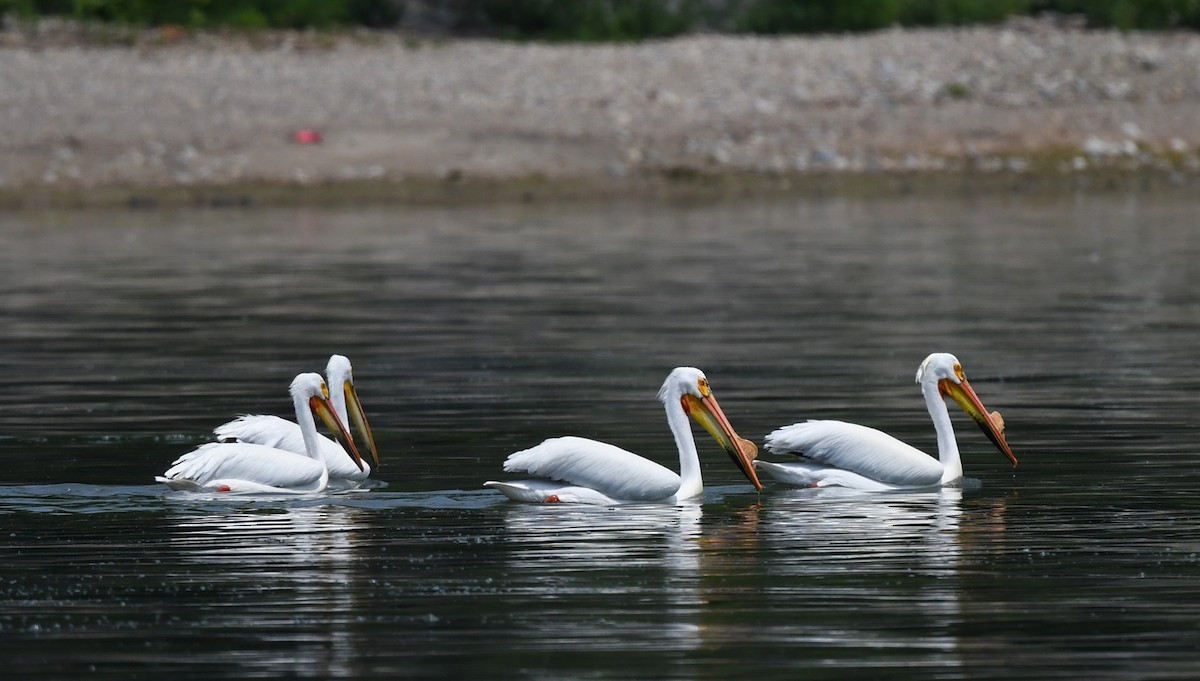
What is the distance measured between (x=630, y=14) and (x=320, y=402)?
28.4 metres

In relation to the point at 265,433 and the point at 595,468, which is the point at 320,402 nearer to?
the point at 265,433

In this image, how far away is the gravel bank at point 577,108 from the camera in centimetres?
2981

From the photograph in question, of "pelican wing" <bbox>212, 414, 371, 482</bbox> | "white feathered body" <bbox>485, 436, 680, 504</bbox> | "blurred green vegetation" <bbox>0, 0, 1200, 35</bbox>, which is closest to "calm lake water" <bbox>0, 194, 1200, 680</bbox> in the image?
"white feathered body" <bbox>485, 436, 680, 504</bbox>

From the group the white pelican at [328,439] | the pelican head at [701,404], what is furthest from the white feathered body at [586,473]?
the white pelican at [328,439]

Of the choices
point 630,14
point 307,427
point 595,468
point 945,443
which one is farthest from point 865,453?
point 630,14

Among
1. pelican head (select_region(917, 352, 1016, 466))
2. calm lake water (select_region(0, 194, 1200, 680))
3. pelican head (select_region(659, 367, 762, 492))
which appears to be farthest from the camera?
pelican head (select_region(917, 352, 1016, 466))

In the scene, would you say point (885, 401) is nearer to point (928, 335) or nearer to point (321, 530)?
point (928, 335)

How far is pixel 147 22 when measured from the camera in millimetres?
36062

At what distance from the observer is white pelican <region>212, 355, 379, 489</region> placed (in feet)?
35.9

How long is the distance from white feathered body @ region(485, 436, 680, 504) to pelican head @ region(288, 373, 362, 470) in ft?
4.01

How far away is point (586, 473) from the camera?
9969 millimetres

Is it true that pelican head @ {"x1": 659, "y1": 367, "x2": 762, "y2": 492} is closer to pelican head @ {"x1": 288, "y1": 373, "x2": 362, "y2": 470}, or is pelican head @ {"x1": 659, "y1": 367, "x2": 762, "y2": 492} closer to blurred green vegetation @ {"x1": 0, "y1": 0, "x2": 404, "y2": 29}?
pelican head @ {"x1": 288, "y1": 373, "x2": 362, "y2": 470}

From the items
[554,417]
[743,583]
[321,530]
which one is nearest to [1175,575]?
[743,583]

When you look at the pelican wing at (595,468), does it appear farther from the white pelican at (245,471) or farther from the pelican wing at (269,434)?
the pelican wing at (269,434)
